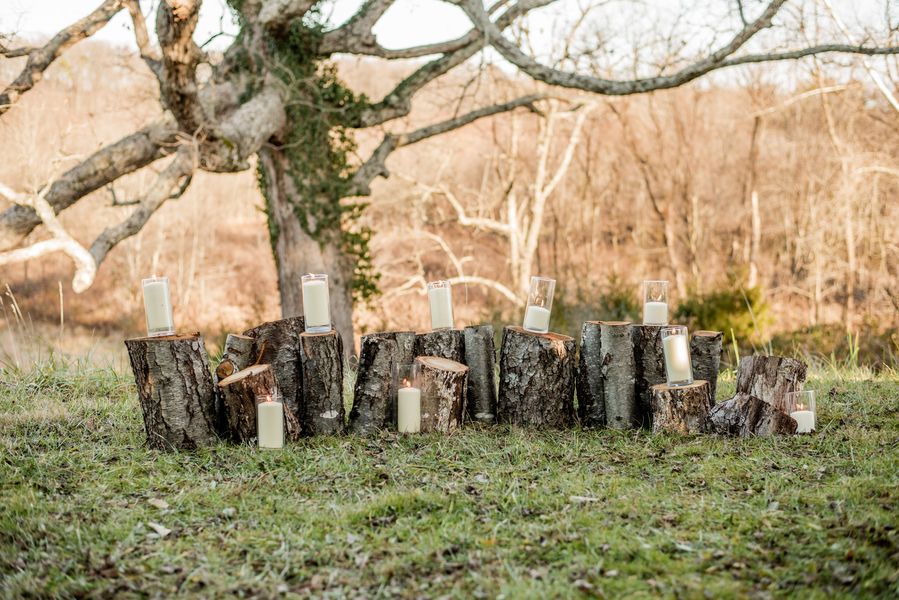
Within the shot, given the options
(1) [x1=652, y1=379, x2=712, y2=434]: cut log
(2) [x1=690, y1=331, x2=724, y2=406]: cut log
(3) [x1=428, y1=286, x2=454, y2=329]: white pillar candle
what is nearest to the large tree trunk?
(3) [x1=428, y1=286, x2=454, y2=329]: white pillar candle

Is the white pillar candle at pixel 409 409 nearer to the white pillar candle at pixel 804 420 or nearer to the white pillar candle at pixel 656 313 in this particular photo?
the white pillar candle at pixel 656 313

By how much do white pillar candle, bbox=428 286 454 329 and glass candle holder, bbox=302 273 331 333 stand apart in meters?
0.67

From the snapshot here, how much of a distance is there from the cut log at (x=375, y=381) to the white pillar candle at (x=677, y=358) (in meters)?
1.47

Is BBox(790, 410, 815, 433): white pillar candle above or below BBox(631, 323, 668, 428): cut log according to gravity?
below

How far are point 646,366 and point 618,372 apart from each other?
206mm

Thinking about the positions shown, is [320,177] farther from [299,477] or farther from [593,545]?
[593,545]

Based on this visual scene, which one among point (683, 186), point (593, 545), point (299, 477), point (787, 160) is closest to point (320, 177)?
point (299, 477)

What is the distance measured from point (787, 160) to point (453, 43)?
12046 mm

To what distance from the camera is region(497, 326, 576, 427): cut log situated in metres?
4.69

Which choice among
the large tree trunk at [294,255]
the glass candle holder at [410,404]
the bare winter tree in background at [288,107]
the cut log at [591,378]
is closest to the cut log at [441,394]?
the glass candle holder at [410,404]

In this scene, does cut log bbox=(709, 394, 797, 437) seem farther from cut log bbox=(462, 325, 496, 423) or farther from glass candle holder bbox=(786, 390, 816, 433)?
cut log bbox=(462, 325, 496, 423)

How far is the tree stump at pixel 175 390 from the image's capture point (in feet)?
13.9

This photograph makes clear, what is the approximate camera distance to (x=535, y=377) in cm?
471

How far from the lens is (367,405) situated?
4684 millimetres
